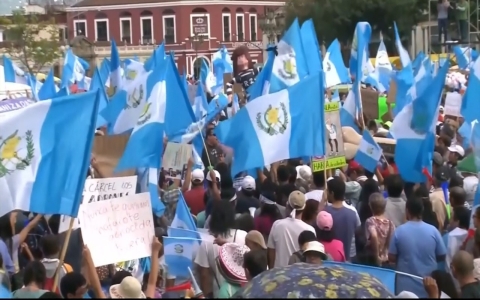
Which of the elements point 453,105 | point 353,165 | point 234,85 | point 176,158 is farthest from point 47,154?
point 234,85

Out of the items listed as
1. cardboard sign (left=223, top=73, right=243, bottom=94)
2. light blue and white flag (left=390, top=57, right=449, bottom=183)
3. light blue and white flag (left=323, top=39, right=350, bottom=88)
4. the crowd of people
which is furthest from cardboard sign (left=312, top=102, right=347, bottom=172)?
light blue and white flag (left=323, top=39, right=350, bottom=88)

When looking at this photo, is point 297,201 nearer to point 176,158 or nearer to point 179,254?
point 179,254

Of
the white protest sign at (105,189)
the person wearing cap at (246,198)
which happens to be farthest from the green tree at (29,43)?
the white protest sign at (105,189)

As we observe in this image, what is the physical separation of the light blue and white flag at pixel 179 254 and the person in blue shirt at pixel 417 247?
4.27 ft

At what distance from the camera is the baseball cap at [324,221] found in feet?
21.0

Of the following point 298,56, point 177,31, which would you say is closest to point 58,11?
point 177,31

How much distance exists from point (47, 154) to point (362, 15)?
42689 millimetres

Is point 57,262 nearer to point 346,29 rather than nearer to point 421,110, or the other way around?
point 421,110

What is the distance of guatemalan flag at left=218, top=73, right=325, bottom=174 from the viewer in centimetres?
839

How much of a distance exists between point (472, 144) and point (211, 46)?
6984 cm

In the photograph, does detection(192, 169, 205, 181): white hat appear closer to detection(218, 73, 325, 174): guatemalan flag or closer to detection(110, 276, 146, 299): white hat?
detection(218, 73, 325, 174): guatemalan flag

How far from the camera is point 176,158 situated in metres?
9.32

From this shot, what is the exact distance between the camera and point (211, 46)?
78.2 meters

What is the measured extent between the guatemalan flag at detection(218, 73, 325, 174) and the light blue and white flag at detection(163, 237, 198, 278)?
2084 millimetres
